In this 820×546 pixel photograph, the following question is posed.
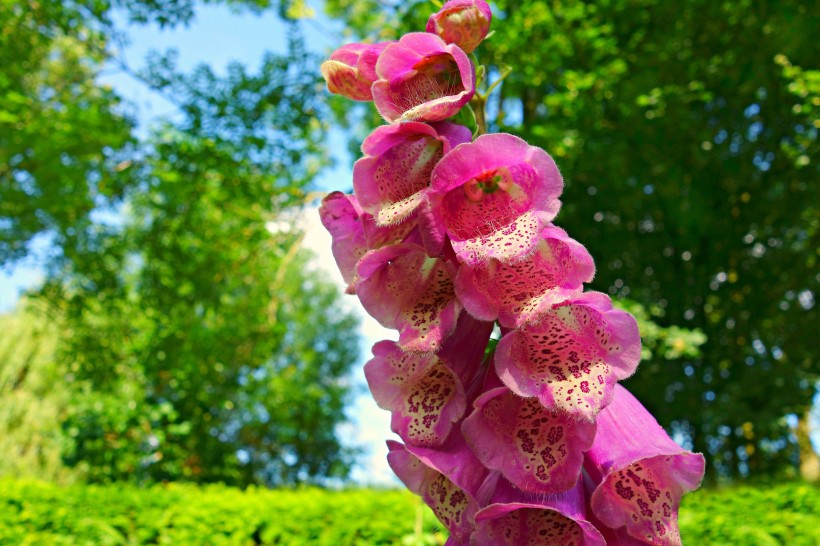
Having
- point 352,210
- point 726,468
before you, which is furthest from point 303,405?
point 352,210

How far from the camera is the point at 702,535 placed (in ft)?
11.9

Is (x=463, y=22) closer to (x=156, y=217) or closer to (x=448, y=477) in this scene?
(x=448, y=477)

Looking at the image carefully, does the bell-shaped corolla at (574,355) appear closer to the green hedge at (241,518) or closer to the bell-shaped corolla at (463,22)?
the bell-shaped corolla at (463,22)

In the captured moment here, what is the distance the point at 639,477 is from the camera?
71 centimetres

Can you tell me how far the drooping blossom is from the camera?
73 cm

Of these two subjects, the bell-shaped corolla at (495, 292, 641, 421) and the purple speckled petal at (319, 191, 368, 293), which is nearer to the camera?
the bell-shaped corolla at (495, 292, 641, 421)

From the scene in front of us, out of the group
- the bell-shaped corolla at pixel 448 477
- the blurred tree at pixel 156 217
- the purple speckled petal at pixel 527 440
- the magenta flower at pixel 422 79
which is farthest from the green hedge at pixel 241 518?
the magenta flower at pixel 422 79

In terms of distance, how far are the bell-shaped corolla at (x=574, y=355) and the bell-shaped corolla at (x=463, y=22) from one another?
40 cm

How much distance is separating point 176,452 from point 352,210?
9.67 metres

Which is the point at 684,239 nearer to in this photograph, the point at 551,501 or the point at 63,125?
the point at 63,125

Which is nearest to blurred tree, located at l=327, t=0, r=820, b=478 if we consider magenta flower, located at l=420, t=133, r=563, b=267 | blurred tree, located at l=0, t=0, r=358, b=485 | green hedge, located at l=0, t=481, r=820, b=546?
blurred tree, located at l=0, t=0, r=358, b=485

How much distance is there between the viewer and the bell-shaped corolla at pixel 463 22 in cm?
81

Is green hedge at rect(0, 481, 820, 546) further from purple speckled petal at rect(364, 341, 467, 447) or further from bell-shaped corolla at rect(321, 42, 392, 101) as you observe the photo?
bell-shaped corolla at rect(321, 42, 392, 101)

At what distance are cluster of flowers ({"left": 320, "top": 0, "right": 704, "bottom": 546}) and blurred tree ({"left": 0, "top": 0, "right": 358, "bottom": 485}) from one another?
5.12m
